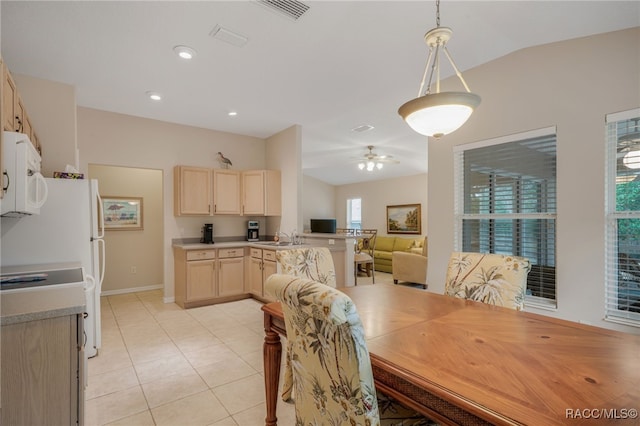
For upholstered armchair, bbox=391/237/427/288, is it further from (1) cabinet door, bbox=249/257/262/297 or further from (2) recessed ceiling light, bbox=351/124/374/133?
(1) cabinet door, bbox=249/257/262/297

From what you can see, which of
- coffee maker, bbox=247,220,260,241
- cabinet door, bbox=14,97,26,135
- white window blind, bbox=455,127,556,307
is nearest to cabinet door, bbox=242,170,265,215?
coffee maker, bbox=247,220,260,241

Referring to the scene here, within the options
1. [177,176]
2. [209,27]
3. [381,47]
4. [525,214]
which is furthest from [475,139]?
[177,176]

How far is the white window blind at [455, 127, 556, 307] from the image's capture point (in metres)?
2.66

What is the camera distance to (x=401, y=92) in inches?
142

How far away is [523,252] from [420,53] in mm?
2056

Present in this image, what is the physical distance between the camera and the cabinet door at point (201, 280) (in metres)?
4.34

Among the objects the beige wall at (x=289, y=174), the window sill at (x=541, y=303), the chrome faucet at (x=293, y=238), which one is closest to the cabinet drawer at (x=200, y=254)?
the chrome faucet at (x=293, y=238)

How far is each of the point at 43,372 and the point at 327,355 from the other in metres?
1.27

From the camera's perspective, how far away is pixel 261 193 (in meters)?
5.03

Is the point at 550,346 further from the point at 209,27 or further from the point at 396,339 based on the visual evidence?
the point at 209,27

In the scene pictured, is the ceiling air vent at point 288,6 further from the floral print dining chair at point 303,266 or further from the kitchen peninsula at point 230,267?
the kitchen peninsula at point 230,267

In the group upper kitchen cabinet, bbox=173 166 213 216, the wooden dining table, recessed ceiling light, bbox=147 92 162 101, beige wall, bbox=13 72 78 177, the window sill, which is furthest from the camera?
upper kitchen cabinet, bbox=173 166 213 216

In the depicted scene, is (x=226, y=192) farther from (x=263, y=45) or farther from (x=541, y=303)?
(x=541, y=303)

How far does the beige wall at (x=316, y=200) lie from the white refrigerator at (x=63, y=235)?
23.1 feet
